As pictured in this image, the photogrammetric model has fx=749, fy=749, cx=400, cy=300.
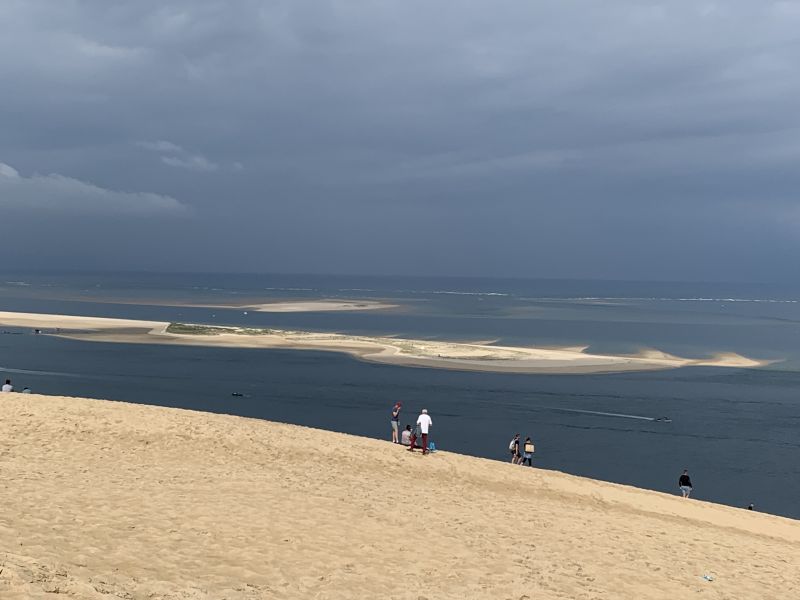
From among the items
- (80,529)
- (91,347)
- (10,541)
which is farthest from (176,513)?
(91,347)

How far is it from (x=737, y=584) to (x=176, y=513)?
37.7 feet

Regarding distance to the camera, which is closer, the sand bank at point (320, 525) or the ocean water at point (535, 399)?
the sand bank at point (320, 525)

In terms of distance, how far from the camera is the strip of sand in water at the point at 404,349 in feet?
235

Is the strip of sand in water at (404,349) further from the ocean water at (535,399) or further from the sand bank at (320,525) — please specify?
the sand bank at (320,525)

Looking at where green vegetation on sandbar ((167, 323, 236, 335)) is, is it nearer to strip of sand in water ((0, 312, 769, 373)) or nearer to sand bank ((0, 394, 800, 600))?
strip of sand in water ((0, 312, 769, 373))

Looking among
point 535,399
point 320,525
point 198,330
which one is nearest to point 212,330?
point 198,330

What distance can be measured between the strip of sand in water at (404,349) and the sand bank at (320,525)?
44359mm

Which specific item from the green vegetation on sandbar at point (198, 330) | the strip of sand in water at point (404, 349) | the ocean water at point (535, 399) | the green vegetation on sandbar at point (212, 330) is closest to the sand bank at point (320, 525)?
the ocean water at point (535, 399)

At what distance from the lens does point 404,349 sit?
80.6 meters

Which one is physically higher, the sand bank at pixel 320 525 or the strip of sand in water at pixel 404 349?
the sand bank at pixel 320 525

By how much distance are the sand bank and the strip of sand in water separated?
1746 inches

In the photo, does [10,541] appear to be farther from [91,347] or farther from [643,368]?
[91,347]

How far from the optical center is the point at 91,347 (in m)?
79.3

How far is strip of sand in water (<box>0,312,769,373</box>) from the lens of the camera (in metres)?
71.5
